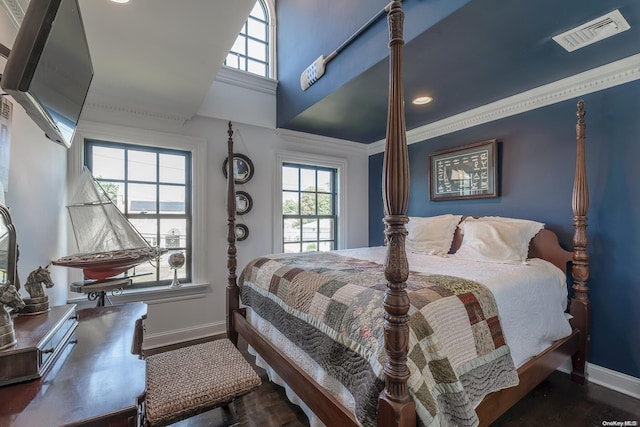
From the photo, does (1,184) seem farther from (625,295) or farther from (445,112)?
(625,295)

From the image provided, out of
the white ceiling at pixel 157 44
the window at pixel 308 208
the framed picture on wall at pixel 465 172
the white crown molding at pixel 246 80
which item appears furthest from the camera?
the window at pixel 308 208

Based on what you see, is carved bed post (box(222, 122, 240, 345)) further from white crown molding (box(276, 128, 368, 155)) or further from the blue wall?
the blue wall

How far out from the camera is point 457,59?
1.97 meters

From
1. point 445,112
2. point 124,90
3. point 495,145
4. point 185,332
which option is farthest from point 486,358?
point 124,90

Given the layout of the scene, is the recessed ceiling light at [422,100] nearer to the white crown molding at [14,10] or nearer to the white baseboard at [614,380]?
the white baseboard at [614,380]

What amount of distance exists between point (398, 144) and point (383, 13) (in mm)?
1492

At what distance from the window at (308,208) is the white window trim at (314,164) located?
3.7 inches

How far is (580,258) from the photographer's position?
208cm

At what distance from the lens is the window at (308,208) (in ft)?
12.2

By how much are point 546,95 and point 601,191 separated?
0.90 meters

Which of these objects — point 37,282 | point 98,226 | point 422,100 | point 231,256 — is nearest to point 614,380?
point 422,100

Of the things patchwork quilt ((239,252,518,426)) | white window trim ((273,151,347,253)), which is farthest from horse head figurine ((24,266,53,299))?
white window trim ((273,151,347,253))

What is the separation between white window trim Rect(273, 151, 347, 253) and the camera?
3502 mm

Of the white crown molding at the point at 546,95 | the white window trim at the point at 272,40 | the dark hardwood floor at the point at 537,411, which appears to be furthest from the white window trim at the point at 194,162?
the white crown molding at the point at 546,95
